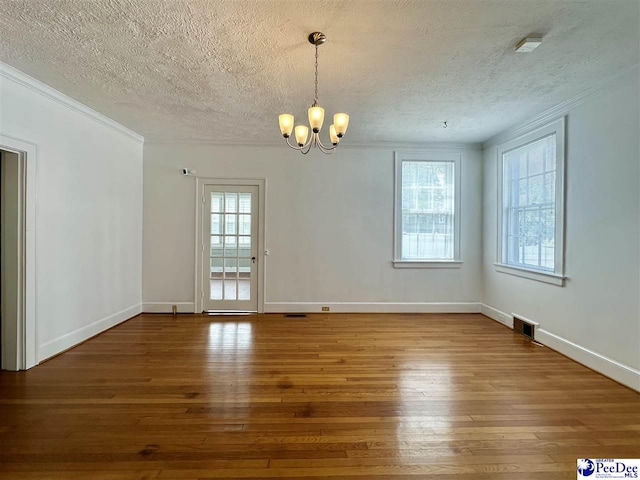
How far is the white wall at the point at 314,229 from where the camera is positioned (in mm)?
4961

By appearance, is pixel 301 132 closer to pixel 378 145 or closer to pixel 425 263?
pixel 378 145

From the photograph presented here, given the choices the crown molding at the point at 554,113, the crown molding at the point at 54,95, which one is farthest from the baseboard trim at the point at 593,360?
the crown molding at the point at 54,95

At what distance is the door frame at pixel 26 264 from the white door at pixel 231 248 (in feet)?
7.20

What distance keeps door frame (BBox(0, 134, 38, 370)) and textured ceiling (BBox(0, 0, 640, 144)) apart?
83cm

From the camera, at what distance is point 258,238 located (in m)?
5.02

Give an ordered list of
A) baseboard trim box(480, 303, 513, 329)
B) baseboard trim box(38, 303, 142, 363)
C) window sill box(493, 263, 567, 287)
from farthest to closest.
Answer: baseboard trim box(480, 303, 513, 329)
window sill box(493, 263, 567, 287)
baseboard trim box(38, 303, 142, 363)

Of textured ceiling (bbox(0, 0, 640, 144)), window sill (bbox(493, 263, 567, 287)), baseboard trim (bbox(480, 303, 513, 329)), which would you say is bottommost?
baseboard trim (bbox(480, 303, 513, 329))

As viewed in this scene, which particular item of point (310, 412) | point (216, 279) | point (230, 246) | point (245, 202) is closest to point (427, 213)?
point (245, 202)

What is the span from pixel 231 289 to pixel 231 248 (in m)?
0.66

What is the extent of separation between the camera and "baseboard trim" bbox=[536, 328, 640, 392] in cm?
272

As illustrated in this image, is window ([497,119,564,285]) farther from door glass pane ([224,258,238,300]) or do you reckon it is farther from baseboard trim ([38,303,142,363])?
baseboard trim ([38,303,142,363])

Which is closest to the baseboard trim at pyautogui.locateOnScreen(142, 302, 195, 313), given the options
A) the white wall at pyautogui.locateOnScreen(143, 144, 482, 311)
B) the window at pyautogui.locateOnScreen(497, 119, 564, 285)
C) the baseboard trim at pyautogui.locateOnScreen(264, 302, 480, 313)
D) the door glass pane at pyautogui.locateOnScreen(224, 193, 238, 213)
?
the white wall at pyautogui.locateOnScreen(143, 144, 482, 311)

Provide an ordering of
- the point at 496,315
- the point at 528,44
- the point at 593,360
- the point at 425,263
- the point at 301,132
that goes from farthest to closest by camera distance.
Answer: the point at 425,263, the point at 496,315, the point at 593,360, the point at 301,132, the point at 528,44

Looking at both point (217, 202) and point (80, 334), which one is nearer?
point (80, 334)
